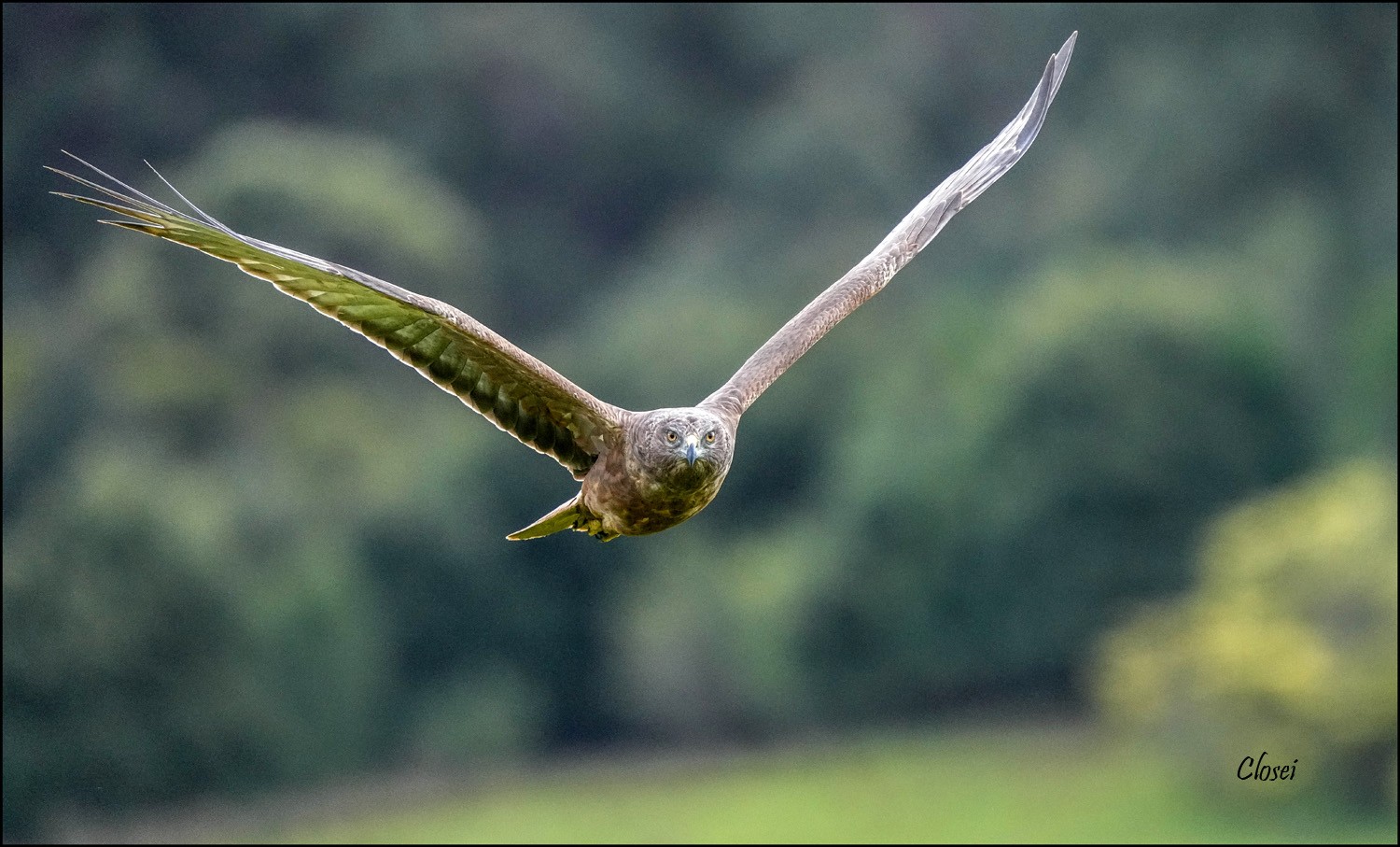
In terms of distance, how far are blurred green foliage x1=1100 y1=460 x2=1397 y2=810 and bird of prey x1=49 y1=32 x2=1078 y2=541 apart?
20549 mm

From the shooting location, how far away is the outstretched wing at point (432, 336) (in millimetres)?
8055

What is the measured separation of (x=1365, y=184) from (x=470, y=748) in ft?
96.2

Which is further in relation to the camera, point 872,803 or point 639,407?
point 639,407

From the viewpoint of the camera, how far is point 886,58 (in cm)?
6112

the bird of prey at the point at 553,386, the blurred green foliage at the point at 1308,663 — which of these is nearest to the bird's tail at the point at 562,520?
the bird of prey at the point at 553,386

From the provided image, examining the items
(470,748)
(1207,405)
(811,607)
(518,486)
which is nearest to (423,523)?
(518,486)

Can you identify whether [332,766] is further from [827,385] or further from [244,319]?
[827,385]

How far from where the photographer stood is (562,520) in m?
9.73

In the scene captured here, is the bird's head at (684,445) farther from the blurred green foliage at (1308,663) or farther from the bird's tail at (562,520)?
the blurred green foliage at (1308,663)

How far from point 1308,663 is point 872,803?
9466 mm

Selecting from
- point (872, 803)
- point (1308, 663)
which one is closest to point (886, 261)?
point (1308, 663)

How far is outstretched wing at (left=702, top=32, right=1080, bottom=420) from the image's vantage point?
31.7 feet

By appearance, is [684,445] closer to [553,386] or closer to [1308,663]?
[553,386]

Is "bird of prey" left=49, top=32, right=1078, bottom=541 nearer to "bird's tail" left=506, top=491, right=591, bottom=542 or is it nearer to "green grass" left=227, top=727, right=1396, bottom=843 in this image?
"bird's tail" left=506, top=491, right=591, bottom=542
